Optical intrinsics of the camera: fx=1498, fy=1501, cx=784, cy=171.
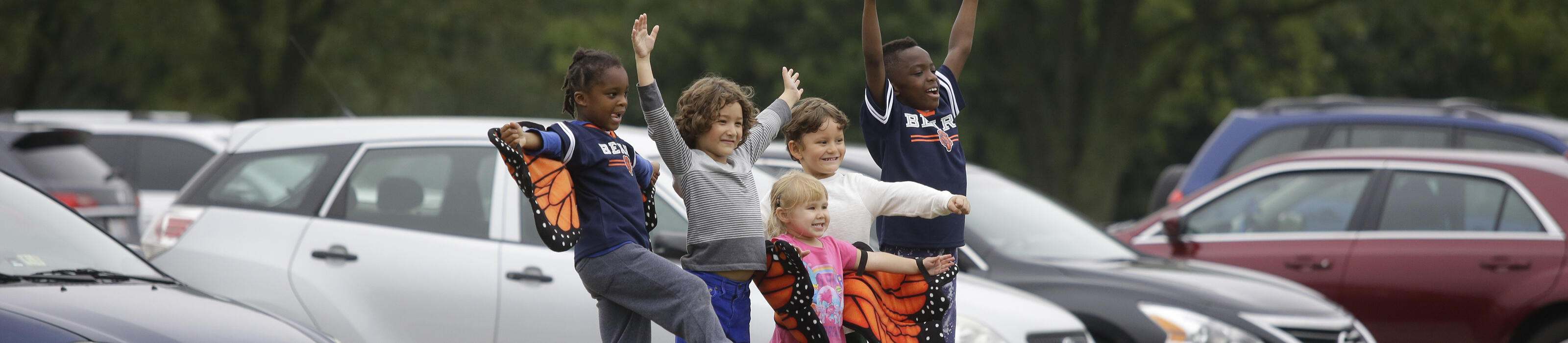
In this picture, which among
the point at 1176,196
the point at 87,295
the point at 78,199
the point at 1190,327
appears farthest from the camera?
the point at 1176,196

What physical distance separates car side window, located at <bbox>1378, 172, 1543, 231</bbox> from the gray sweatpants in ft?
15.6

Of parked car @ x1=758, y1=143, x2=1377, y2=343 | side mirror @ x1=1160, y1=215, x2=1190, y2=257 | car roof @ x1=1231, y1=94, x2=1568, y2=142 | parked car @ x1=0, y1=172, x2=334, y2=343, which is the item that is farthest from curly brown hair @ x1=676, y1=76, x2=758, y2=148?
car roof @ x1=1231, y1=94, x2=1568, y2=142

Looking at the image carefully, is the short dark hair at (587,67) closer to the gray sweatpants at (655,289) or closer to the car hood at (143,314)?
the gray sweatpants at (655,289)

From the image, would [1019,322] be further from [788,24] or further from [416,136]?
[788,24]

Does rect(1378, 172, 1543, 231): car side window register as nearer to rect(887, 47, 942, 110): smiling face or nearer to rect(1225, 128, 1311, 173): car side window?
rect(1225, 128, 1311, 173): car side window

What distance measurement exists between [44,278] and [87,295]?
198 mm

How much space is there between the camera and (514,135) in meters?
3.57

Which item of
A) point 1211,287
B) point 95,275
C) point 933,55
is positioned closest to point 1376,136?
point 1211,287

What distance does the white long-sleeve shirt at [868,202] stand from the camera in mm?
4199

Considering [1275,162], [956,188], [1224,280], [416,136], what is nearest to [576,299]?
[416,136]

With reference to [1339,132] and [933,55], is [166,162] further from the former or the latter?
[933,55]

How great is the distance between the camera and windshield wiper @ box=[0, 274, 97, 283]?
406 cm

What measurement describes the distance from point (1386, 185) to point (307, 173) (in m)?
5.20

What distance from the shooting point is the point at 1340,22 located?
22.3 m
